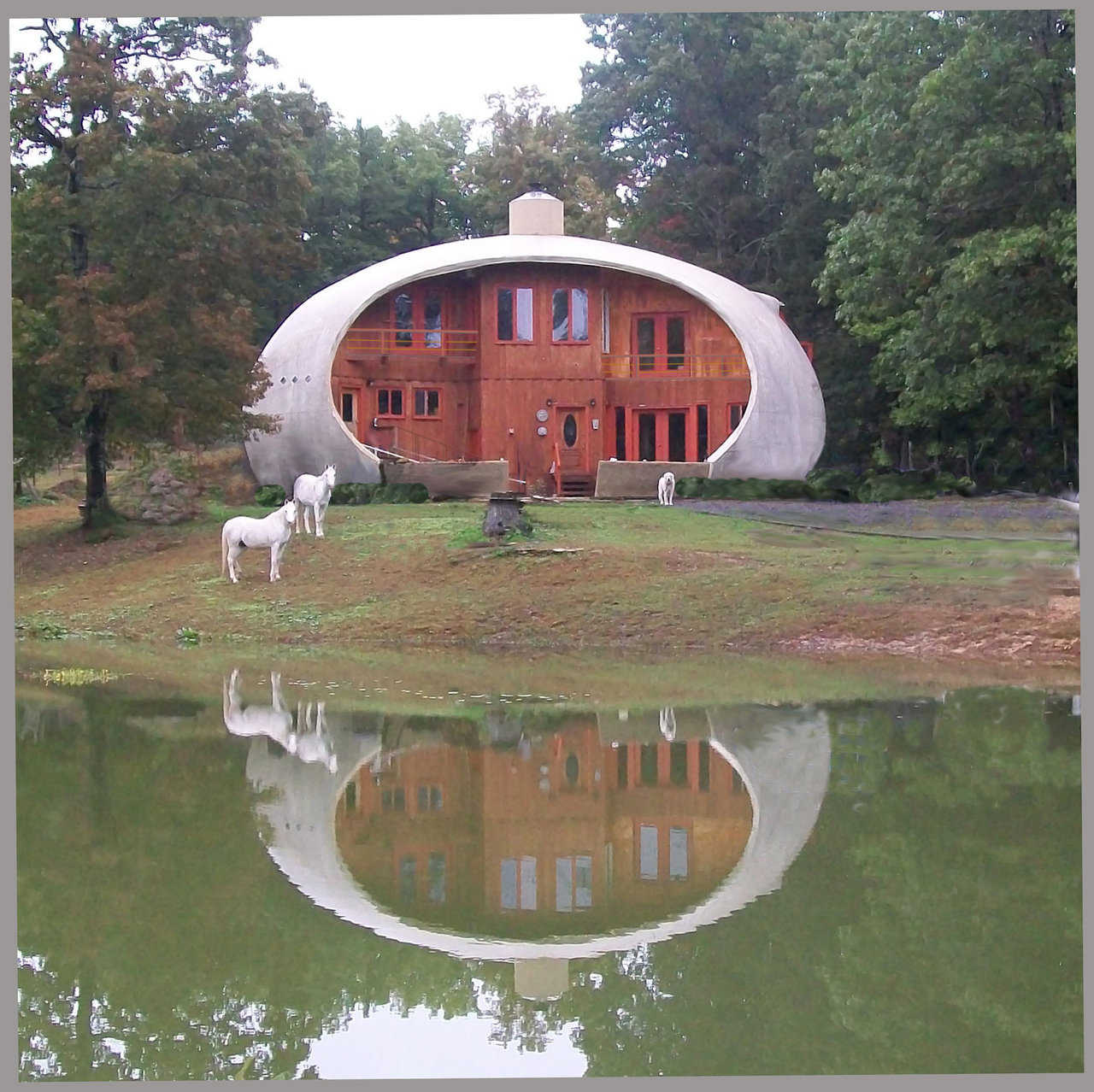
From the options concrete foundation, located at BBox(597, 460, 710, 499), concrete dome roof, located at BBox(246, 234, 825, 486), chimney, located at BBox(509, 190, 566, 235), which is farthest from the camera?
chimney, located at BBox(509, 190, 566, 235)

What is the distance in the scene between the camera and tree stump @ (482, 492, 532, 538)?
23328 millimetres

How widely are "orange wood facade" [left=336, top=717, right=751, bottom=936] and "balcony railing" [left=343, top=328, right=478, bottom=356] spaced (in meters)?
22.1

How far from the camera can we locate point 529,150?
5016 cm

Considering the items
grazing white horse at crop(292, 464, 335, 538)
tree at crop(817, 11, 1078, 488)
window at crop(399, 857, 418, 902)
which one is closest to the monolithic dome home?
tree at crop(817, 11, 1078, 488)

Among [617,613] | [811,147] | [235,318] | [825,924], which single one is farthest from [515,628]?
[811,147]

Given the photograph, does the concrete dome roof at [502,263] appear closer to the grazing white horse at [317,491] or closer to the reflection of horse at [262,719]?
→ the grazing white horse at [317,491]

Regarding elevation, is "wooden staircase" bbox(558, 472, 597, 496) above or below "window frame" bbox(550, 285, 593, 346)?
below

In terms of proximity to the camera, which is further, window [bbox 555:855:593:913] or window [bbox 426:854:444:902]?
window [bbox 426:854:444:902]

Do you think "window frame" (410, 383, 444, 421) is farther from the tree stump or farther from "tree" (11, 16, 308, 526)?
the tree stump

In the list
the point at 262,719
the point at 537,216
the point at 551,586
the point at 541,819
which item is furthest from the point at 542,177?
the point at 541,819

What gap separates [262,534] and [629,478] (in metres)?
9.70

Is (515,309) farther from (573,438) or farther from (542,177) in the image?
(542,177)

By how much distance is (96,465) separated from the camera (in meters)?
28.0

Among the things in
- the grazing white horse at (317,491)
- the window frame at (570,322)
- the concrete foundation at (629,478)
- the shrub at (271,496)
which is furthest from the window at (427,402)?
the grazing white horse at (317,491)
